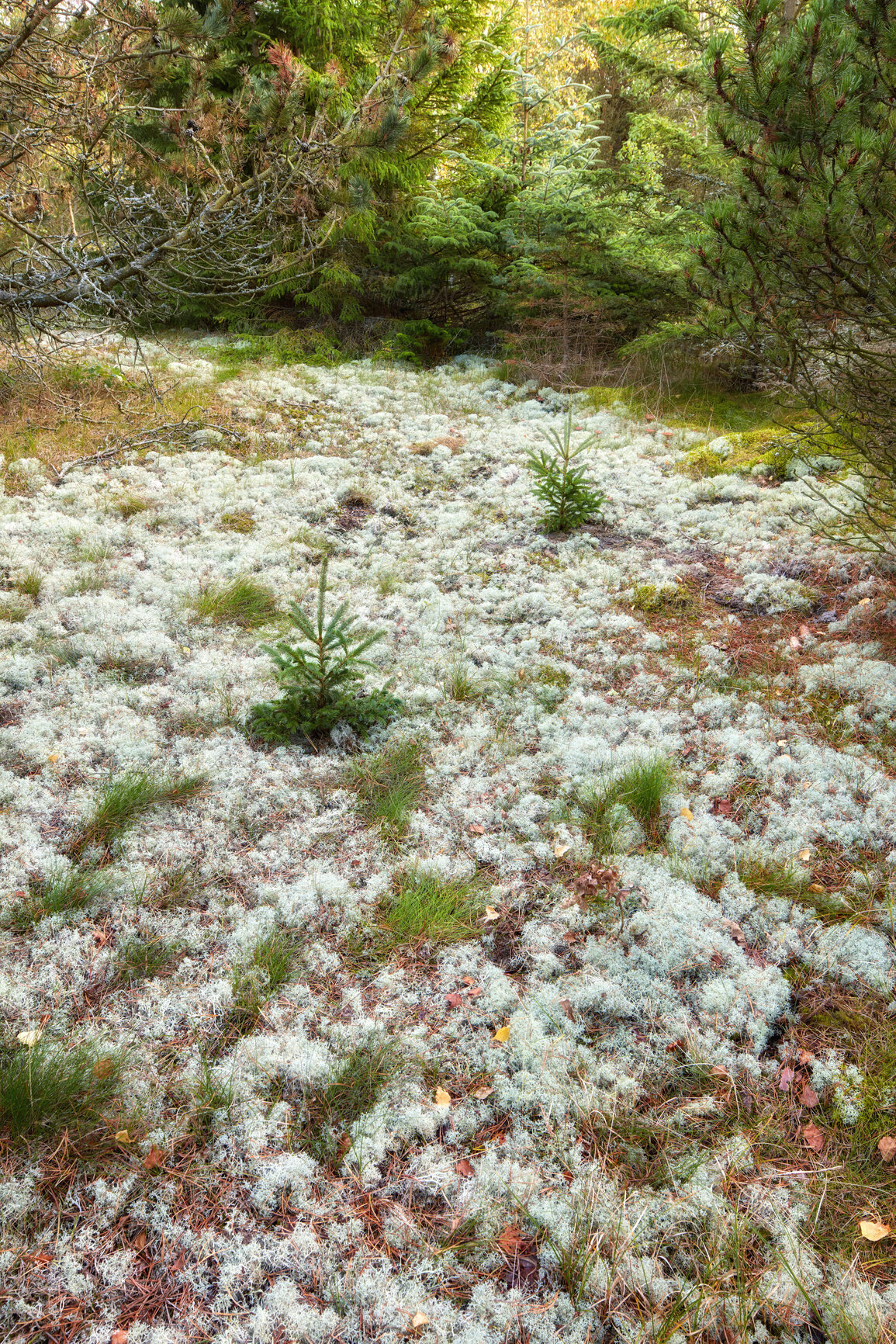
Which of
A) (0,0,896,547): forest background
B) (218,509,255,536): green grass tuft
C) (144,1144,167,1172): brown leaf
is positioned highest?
(0,0,896,547): forest background

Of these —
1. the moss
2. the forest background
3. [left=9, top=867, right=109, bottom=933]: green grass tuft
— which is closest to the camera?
[left=9, top=867, right=109, bottom=933]: green grass tuft

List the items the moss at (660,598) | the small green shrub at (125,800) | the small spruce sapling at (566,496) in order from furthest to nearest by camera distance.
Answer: the small spruce sapling at (566,496), the moss at (660,598), the small green shrub at (125,800)

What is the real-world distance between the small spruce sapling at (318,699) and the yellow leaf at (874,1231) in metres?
2.38

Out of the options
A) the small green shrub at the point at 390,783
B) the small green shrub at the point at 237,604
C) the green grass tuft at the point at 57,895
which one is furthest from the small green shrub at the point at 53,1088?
the small green shrub at the point at 237,604

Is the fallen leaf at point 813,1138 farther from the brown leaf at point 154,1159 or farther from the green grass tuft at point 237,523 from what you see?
the green grass tuft at point 237,523

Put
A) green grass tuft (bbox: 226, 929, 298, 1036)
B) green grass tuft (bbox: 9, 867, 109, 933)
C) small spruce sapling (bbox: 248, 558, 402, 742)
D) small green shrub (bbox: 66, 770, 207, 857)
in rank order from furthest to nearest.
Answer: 1. small spruce sapling (bbox: 248, 558, 402, 742)
2. small green shrub (bbox: 66, 770, 207, 857)
3. green grass tuft (bbox: 9, 867, 109, 933)
4. green grass tuft (bbox: 226, 929, 298, 1036)

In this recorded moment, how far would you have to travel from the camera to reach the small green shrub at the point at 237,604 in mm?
4082

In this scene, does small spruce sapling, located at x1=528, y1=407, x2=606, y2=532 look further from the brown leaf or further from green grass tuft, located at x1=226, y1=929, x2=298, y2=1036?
the brown leaf

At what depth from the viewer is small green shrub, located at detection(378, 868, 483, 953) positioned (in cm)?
242

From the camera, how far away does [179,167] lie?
3.88m

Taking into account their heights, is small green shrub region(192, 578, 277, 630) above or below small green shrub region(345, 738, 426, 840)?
above

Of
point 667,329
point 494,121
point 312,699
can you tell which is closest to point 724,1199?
point 312,699

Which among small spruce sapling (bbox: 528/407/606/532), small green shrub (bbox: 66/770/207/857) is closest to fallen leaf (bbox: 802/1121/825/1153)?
small green shrub (bbox: 66/770/207/857)

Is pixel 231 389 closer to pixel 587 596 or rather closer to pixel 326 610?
pixel 326 610
